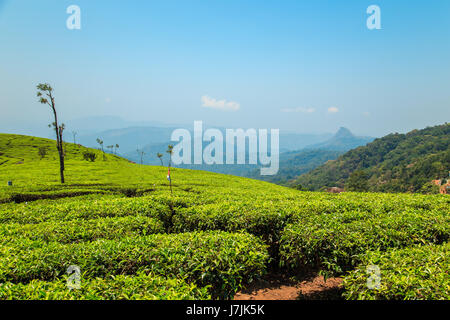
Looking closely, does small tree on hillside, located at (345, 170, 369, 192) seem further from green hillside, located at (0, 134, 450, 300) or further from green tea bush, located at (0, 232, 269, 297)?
green tea bush, located at (0, 232, 269, 297)

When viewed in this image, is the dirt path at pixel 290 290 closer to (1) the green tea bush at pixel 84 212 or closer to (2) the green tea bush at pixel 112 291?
(2) the green tea bush at pixel 112 291

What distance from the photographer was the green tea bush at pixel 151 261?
194 inches

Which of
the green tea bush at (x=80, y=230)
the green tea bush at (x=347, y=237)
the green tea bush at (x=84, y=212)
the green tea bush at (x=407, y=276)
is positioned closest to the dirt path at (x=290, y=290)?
the green tea bush at (x=347, y=237)

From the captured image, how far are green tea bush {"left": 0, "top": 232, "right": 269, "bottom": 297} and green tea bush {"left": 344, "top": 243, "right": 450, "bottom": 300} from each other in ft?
6.61

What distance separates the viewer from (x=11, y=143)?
77125 millimetres

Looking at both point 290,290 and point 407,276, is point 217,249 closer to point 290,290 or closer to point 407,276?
point 290,290

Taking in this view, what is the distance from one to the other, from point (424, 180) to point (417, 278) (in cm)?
15571

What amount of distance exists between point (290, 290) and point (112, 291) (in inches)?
199

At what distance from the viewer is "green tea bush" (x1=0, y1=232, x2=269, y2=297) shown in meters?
4.93

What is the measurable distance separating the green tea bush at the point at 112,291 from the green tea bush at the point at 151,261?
0.49 meters

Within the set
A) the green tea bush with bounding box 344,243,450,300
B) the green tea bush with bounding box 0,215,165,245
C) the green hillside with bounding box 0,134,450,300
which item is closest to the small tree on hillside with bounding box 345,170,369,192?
the green hillside with bounding box 0,134,450,300

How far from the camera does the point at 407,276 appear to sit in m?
4.36
